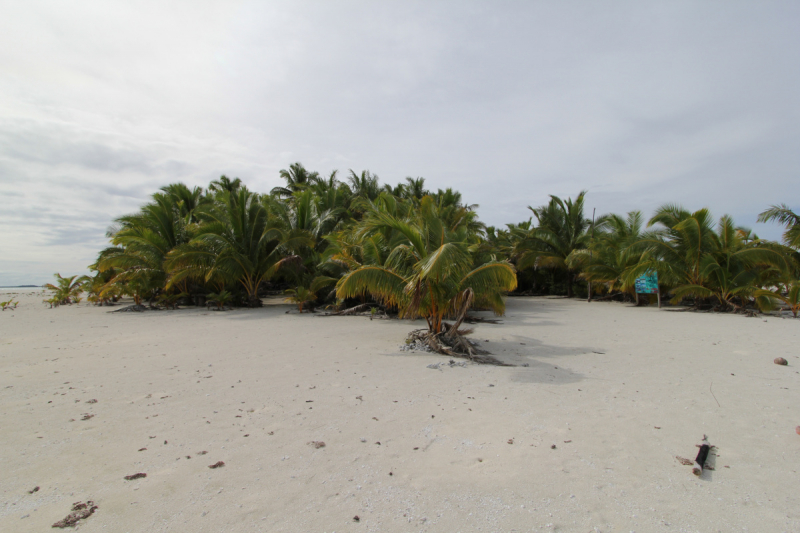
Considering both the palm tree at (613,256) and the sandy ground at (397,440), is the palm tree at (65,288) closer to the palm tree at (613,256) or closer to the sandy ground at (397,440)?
the sandy ground at (397,440)

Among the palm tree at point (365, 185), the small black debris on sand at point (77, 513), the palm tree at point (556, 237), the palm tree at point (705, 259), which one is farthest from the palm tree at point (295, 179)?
the small black debris on sand at point (77, 513)

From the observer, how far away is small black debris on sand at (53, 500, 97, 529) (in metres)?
2.30

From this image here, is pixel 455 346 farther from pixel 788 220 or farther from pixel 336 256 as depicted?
pixel 788 220

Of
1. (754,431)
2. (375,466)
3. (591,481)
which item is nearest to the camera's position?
(591,481)

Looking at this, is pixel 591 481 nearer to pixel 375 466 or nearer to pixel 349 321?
pixel 375 466

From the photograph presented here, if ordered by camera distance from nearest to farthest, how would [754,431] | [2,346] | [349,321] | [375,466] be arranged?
1. [375,466]
2. [754,431]
3. [2,346]
4. [349,321]

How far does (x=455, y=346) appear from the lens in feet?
23.0

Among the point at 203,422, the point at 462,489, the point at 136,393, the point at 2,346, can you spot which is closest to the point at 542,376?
the point at 462,489

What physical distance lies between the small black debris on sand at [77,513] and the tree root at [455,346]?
16.6 feet

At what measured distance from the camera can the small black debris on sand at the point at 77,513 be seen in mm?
2305

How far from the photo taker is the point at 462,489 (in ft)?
8.87

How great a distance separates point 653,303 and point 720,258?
4154 mm

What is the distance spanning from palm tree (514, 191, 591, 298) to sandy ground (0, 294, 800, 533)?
15.9 meters

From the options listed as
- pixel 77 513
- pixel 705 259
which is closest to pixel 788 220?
pixel 705 259
